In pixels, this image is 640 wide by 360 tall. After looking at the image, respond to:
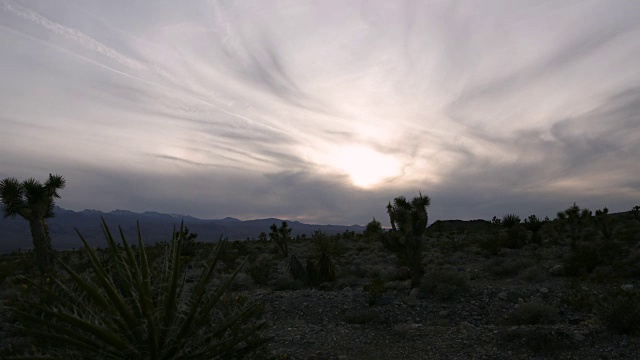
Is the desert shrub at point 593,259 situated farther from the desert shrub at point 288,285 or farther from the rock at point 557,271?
the desert shrub at point 288,285

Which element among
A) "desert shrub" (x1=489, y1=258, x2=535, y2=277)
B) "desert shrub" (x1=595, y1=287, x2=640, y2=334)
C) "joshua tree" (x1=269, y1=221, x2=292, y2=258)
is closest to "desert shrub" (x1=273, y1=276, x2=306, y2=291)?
"desert shrub" (x1=489, y1=258, x2=535, y2=277)

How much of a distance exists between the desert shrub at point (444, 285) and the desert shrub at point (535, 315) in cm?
261

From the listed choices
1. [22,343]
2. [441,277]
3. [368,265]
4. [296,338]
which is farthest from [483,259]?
[22,343]

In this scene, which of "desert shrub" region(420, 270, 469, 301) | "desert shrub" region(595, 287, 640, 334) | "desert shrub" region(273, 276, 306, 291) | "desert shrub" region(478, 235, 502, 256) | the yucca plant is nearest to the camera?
the yucca plant

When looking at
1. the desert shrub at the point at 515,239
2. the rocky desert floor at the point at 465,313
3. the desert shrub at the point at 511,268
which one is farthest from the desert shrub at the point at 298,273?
the desert shrub at the point at 515,239

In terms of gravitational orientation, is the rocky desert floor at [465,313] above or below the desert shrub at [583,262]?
below

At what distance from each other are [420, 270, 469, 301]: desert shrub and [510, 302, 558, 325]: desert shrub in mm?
2606

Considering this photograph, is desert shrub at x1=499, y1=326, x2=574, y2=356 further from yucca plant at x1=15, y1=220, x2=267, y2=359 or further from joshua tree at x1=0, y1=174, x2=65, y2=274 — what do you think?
joshua tree at x1=0, y1=174, x2=65, y2=274

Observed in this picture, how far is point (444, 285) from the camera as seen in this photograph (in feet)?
40.9

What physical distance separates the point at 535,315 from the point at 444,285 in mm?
3197

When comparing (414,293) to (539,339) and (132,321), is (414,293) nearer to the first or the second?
(539,339)

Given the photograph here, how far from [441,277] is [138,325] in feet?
37.9

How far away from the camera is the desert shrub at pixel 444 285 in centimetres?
1231

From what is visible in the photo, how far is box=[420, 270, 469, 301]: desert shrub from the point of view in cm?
1231
